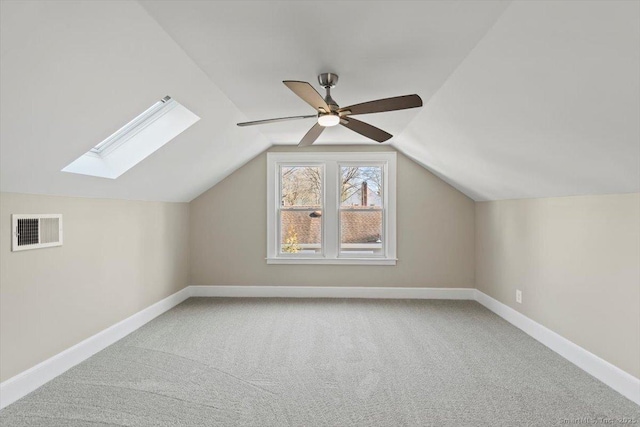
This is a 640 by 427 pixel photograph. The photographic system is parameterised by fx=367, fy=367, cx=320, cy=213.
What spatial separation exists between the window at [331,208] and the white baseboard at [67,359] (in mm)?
1874

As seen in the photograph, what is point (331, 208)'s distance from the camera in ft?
17.3

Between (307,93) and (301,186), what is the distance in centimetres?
321

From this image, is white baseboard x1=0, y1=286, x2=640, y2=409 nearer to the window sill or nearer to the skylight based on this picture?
the window sill

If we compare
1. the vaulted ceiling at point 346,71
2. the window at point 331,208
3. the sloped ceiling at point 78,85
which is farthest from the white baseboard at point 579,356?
the sloped ceiling at point 78,85

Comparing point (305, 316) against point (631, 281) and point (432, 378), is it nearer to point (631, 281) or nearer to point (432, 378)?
point (432, 378)

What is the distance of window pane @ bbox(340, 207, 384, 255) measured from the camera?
5.33 m

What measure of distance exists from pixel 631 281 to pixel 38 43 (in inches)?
144

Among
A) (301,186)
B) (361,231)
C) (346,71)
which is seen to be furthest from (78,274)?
(361,231)

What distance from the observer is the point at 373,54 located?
228cm

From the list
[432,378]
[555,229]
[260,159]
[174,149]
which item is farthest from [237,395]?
[260,159]

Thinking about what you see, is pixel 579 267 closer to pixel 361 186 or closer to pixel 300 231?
pixel 361 186

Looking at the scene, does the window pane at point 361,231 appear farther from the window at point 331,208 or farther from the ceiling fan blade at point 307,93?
the ceiling fan blade at point 307,93

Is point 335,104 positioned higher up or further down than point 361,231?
higher up

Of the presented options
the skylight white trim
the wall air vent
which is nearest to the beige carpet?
the wall air vent
